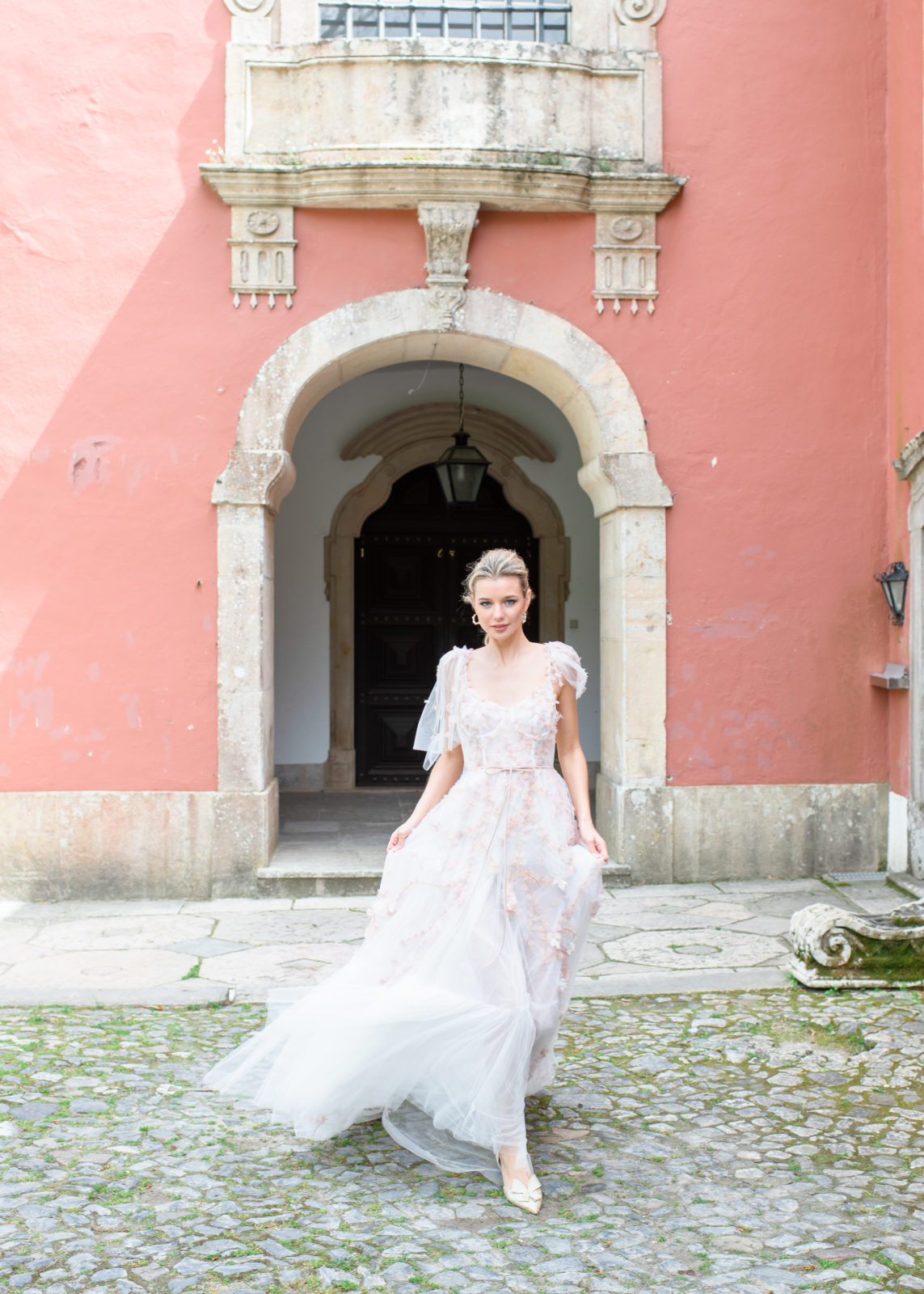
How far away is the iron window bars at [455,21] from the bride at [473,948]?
15.6 feet

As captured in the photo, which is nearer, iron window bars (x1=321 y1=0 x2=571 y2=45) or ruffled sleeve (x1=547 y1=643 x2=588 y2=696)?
ruffled sleeve (x1=547 y1=643 x2=588 y2=696)

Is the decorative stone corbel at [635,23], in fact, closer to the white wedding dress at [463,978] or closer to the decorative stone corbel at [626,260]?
the decorative stone corbel at [626,260]

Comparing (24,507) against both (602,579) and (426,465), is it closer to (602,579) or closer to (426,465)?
(602,579)

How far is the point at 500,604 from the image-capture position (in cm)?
342

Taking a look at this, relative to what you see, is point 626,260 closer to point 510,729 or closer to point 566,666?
point 566,666

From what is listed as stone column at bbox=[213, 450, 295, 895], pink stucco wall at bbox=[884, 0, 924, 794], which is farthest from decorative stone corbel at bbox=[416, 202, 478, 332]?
pink stucco wall at bbox=[884, 0, 924, 794]

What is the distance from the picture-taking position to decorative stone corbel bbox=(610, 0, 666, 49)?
262 inches

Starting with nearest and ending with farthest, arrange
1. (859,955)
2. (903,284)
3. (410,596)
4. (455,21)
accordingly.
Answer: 1. (859,955)
2. (903,284)
3. (455,21)
4. (410,596)

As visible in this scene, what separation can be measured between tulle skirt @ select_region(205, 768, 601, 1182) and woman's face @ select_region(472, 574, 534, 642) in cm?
42

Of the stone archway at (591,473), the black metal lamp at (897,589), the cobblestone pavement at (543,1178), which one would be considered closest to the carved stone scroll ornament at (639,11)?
the stone archway at (591,473)

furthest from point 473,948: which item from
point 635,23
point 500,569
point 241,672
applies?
point 635,23

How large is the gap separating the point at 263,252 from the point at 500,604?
396 cm

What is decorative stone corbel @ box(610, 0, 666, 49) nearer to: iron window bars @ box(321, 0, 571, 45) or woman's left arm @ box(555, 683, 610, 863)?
iron window bars @ box(321, 0, 571, 45)

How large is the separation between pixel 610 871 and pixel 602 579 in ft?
5.84
